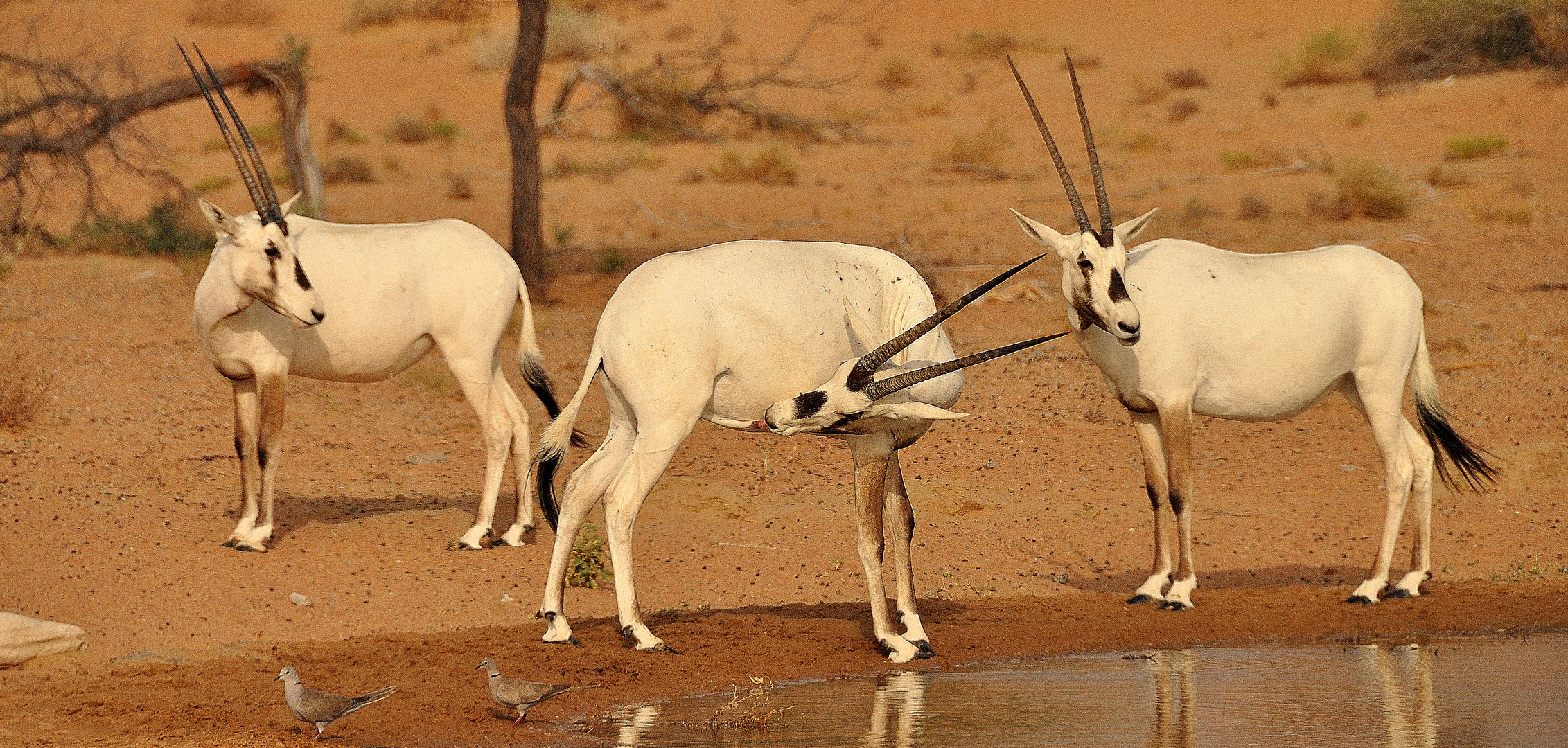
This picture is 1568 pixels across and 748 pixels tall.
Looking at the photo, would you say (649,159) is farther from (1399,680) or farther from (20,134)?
(1399,680)

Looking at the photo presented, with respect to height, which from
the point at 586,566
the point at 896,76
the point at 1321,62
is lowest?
the point at 586,566

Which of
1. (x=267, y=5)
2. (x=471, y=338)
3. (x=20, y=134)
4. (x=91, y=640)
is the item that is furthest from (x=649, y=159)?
(x=267, y=5)

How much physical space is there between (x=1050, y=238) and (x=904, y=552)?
187 cm

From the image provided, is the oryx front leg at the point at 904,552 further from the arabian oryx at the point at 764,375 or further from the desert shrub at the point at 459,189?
the desert shrub at the point at 459,189

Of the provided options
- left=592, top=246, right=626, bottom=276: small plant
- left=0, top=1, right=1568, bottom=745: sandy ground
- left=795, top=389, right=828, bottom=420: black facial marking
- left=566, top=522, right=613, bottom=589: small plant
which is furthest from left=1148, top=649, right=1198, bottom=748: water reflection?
left=592, top=246, right=626, bottom=276: small plant

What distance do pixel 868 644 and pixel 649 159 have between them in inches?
815

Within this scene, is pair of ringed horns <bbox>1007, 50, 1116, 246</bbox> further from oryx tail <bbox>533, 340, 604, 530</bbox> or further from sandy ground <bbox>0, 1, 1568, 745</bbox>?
oryx tail <bbox>533, 340, 604, 530</bbox>

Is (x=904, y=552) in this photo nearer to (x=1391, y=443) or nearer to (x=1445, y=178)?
(x=1391, y=443)

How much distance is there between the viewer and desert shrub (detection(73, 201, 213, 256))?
19.8 meters

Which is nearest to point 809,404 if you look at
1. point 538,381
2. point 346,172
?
point 538,381

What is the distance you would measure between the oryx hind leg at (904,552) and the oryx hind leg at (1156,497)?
A: 4.70 feet

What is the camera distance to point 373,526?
9.23m

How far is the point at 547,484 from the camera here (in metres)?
7.41

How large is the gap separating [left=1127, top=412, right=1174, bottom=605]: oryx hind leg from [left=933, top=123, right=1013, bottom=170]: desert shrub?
17.8 m
